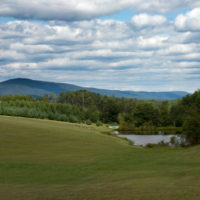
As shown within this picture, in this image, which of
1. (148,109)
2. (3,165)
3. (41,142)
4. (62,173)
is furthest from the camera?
(148,109)

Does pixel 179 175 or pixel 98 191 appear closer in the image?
pixel 98 191

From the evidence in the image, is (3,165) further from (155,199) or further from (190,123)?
(190,123)

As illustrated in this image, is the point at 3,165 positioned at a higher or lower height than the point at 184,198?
lower

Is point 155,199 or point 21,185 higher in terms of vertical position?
point 155,199

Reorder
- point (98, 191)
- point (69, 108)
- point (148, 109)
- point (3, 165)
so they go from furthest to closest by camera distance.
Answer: point (69, 108) → point (148, 109) → point (3, 165) → point (98, 191)

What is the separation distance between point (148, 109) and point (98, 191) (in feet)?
415

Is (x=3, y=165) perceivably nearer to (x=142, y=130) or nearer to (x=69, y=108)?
(x=142, y=130)

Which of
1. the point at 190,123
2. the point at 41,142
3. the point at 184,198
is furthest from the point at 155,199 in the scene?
the point at 190,123

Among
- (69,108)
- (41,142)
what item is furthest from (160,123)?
(41,142)

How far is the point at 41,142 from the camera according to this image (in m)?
50.4

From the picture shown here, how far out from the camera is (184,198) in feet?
40.4

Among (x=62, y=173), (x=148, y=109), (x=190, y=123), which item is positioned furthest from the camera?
(x=148, y=109)

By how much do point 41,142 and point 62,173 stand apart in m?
27.7

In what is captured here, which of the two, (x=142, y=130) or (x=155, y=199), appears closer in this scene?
(x=155, y=199)
